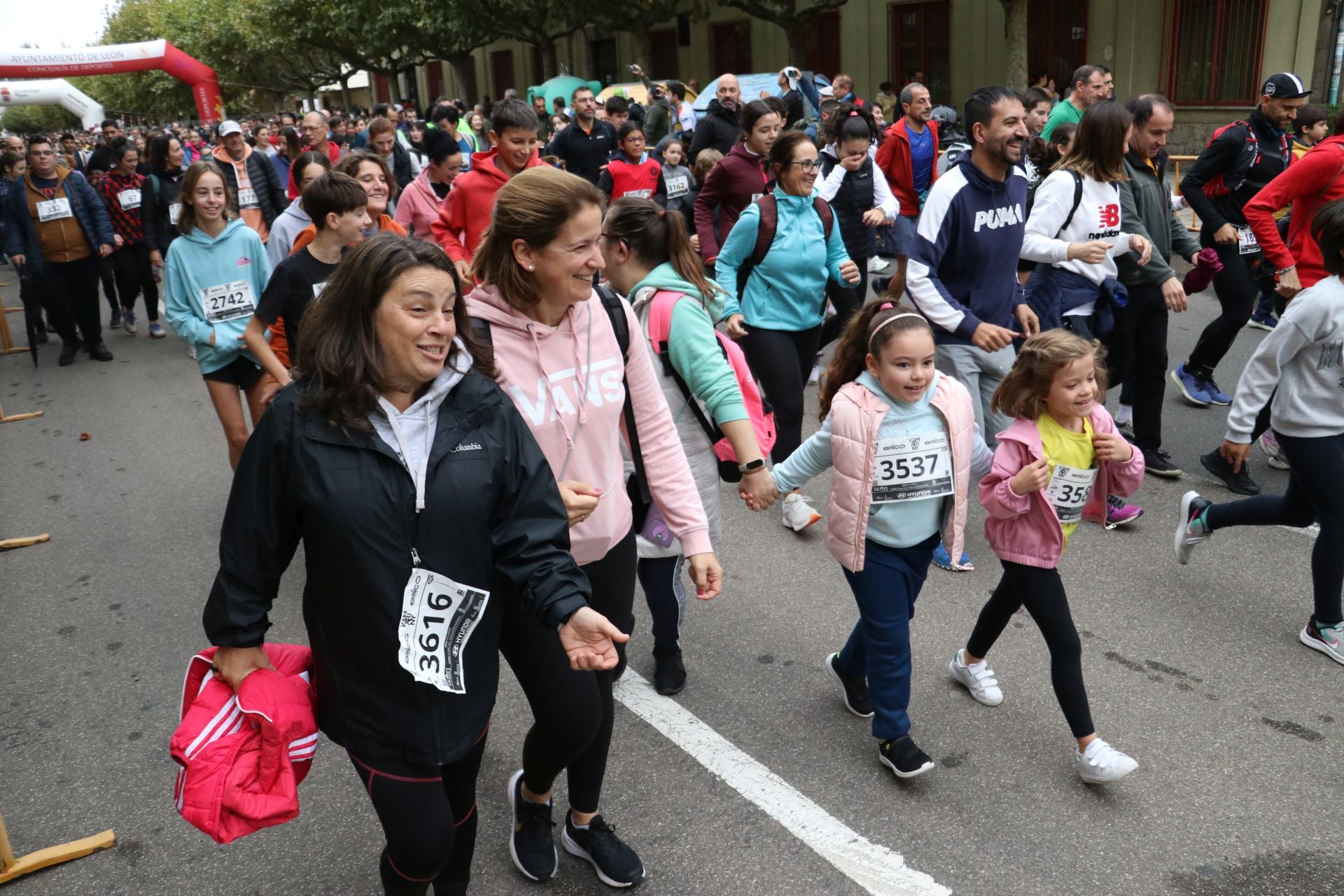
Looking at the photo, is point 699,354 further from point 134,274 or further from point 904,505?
point 134,274

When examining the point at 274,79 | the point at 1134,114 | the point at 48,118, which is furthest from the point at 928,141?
the point at 48,118

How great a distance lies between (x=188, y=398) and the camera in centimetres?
890

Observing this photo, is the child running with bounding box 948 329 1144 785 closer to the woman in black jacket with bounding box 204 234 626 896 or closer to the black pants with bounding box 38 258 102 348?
the woman in black jacket with bounding box 204 234 626 896

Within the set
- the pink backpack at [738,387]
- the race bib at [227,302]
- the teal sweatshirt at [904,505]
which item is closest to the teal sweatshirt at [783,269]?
the pink backpack at [738,387]

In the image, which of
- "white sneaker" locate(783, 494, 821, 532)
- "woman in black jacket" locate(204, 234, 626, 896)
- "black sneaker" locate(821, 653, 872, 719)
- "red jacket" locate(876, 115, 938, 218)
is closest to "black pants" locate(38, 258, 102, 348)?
"red jacket" locate(876, 115, 938, 218)

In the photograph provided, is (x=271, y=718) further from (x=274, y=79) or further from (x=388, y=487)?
(x=274, y=79)

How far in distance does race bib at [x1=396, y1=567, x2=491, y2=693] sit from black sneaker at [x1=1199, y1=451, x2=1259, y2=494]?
176 inches

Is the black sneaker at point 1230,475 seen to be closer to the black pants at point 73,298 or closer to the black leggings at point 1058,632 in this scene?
the black leggings at point 1058,632

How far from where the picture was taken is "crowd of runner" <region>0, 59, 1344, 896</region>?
229cm

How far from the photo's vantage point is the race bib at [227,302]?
18.3 feet

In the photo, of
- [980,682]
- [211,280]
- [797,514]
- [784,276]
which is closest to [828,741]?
[980,682]

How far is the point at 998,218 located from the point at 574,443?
275cm

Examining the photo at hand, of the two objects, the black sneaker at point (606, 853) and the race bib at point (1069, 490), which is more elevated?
the race bib at point (1069, 490)

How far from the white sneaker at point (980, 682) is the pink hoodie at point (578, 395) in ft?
4.50
